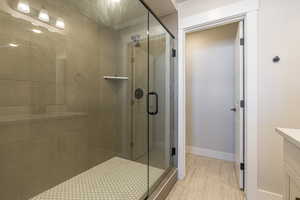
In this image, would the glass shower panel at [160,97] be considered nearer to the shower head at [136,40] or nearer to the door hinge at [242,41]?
the shower head at [136,40]

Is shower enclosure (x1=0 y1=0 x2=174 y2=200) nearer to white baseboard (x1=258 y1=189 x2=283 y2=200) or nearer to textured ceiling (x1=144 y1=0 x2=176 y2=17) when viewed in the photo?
textured ceiling (x1=144 y1=0 x2=176 y2=17)

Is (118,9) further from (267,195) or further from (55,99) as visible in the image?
(267,195)

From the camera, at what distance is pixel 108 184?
1.68m

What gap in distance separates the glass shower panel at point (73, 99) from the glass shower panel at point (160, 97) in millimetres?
119

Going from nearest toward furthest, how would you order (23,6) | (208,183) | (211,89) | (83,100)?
1. (23,6)
2. (208,183)
3. (83,100)
4. (211,89)

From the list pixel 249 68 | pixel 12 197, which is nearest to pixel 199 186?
pixel 249 68

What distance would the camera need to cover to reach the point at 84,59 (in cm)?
200

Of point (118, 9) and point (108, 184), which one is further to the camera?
point (118, 9)

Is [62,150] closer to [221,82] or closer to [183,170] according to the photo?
[183,170]

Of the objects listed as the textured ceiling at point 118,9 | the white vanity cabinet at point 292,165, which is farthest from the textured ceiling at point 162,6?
the white vanity cabinet at point 292,165

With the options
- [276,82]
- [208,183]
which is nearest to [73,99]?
[208,183]

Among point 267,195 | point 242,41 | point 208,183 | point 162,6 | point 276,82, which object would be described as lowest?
point 208,183

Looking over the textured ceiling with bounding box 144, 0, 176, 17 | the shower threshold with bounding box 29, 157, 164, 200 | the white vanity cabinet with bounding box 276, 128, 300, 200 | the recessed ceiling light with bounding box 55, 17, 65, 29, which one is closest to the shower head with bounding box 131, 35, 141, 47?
the textured ceiling with bounding box 144, 0, 176, 17

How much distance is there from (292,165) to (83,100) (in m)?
2.13
